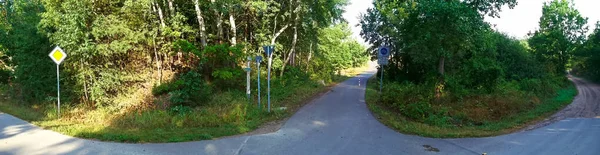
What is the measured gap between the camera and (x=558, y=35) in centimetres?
3466

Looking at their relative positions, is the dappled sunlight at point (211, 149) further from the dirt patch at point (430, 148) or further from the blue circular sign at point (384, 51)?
the blue circular sign at point (384, 51)

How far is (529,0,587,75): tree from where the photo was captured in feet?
113

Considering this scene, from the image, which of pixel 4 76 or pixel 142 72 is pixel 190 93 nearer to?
pixel 142 72

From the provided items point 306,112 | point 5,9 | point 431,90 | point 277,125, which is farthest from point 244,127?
point 5,9

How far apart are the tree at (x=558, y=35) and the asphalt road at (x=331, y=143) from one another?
29378 millimetres

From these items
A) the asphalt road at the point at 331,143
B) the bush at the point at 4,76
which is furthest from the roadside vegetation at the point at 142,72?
the bush at the point at 4,76

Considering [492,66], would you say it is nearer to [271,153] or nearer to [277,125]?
[277,125]

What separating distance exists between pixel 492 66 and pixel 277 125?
10356mm

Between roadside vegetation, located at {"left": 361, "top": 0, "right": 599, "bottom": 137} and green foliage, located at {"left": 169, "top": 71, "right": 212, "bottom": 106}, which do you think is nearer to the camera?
roadside vegetation, located at {"left": 361, "top": 0, "right": 599, "bottom": 137}

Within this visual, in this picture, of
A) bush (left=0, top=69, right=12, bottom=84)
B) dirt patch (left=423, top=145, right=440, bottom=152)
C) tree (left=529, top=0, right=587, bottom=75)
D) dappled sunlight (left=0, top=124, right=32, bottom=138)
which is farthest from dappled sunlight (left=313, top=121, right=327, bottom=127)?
A: tree (left=529, top=0, right=587, bottom=75)

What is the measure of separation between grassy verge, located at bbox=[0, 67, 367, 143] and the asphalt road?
478mm

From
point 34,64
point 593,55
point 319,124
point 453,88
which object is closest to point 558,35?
point 593,55

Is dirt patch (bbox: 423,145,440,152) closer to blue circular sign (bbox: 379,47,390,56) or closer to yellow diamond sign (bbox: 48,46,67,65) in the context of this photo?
blue circular sign (bbox: 379,47,390,56)

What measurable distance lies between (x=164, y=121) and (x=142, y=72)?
241 inches
